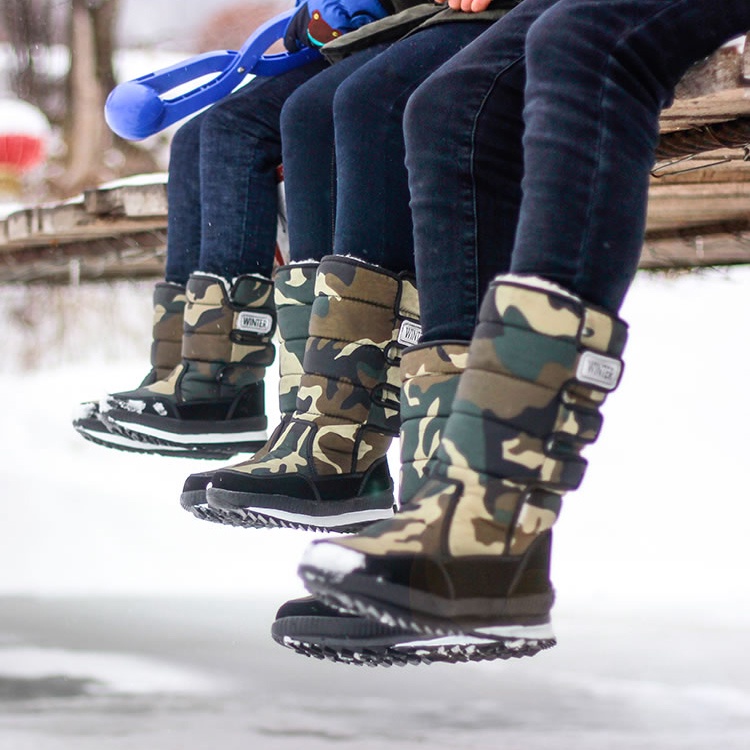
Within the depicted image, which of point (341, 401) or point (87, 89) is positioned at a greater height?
point (87, 89)

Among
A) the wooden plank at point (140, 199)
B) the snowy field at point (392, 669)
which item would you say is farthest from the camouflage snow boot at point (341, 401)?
the wooden plank at point (140, 199)

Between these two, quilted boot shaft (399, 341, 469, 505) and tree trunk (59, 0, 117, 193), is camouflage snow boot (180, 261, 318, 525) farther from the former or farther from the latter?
tree trunk (59, 0, 117, 193)

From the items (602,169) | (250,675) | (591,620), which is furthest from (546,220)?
(591,620)

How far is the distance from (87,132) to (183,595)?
751 centimetres

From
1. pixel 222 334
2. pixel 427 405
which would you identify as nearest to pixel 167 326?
pixel 222 334

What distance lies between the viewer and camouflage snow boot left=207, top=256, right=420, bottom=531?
3.95 feet

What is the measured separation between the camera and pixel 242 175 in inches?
62.2

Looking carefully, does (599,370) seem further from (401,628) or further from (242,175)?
(242,175)

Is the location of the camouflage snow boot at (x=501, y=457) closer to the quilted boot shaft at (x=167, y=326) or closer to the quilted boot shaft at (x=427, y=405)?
the quilted boot shaft at (x=427, y=405)

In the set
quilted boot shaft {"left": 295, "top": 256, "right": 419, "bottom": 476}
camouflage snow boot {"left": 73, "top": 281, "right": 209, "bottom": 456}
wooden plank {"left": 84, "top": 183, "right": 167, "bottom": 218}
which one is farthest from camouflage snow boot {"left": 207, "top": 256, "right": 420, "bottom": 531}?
wooden plank {"left": 84, "top": 183, "right": 167, "bottom": 218}

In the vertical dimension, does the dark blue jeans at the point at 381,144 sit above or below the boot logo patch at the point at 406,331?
above

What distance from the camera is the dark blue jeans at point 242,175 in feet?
5.16

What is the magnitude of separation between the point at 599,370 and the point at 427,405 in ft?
0.66

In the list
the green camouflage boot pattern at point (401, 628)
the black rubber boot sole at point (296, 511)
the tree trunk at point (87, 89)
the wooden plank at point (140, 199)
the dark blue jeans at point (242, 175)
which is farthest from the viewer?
the tree trunk at point (87, 89)
